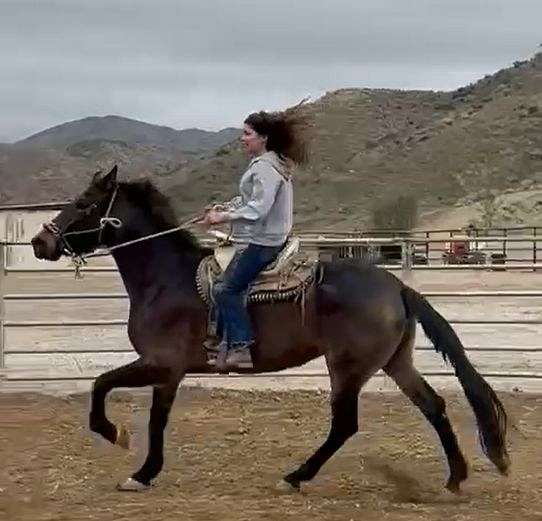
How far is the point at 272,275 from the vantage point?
5918 mm

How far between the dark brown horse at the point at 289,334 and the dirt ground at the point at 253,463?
10.6 inches

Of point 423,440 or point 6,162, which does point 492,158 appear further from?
point 6,162

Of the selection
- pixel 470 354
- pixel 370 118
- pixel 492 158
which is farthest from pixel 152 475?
pixel 370 118

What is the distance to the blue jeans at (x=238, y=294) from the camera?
5.81 m

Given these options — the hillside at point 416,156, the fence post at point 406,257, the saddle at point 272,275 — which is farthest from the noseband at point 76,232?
the hillside at point 416,156

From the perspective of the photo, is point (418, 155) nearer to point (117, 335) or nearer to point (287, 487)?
point (117, 335)

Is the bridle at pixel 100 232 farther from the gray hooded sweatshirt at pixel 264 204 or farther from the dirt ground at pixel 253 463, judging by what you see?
the dirt ground at pixel 253 463

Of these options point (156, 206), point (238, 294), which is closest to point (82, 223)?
point (156, 206)

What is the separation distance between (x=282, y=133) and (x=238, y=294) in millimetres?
908

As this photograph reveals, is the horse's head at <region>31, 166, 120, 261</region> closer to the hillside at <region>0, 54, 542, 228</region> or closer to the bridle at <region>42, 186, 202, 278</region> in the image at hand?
the bridle at <region>42, 186, 202, 278</region>

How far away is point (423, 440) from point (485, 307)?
1059 centimetres

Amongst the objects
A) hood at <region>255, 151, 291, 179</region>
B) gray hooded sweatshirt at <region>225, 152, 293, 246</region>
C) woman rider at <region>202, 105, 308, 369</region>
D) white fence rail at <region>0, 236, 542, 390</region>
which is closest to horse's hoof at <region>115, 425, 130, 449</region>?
woman rider at <region>202, 105, 308, 369</region>

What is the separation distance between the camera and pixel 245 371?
5.97m

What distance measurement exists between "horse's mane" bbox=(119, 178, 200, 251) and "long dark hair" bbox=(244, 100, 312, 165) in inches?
29.5
